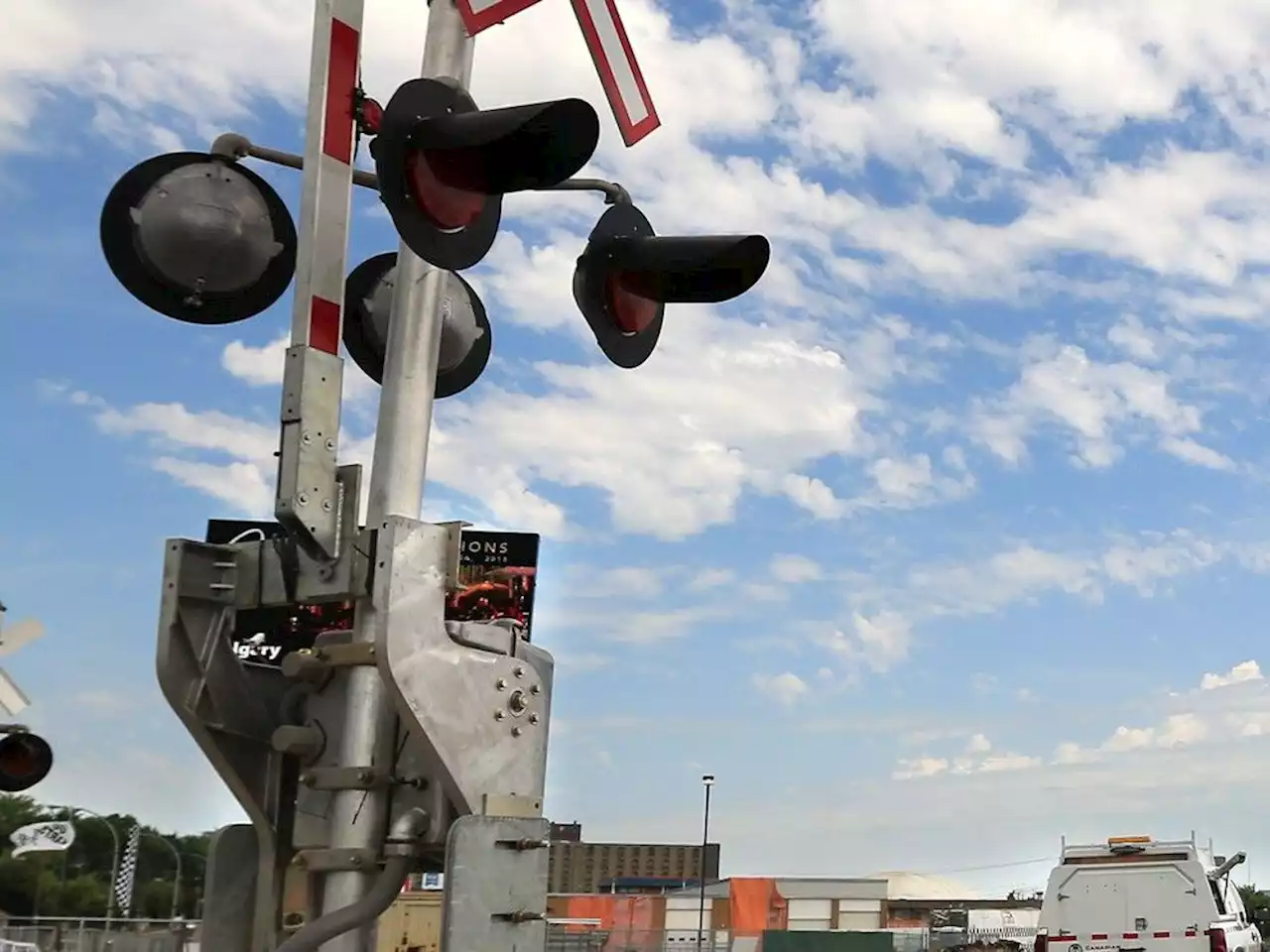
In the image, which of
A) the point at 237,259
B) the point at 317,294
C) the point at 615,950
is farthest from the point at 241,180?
the point at 615,950

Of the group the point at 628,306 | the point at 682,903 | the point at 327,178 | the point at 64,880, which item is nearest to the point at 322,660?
the point at 327,178

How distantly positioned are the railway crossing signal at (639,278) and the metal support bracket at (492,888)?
62.7 inches

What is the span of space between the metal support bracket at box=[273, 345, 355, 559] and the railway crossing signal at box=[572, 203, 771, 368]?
3.38 feet

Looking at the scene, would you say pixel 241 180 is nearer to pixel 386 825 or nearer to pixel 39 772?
pixel 386 825

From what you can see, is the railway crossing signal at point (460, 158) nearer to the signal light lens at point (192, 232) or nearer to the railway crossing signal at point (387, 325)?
the signal light lens at point (192, 232)

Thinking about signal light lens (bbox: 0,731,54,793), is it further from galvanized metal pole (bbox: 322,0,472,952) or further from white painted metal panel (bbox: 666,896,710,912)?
white painted metal panel (bbox: 666,896,710,912)

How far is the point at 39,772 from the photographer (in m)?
10.5

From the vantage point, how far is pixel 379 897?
3.92m

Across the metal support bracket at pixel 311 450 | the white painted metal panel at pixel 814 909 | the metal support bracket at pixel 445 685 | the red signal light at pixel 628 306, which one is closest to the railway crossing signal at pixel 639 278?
the red signal light at pixel 628 306

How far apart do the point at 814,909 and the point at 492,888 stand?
42797 millimetres

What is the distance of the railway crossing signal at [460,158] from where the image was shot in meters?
3.63

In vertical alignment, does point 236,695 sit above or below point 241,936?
above

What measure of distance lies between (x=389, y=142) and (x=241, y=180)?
91 cm

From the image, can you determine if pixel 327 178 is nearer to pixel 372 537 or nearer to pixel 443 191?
pixel 443 191
